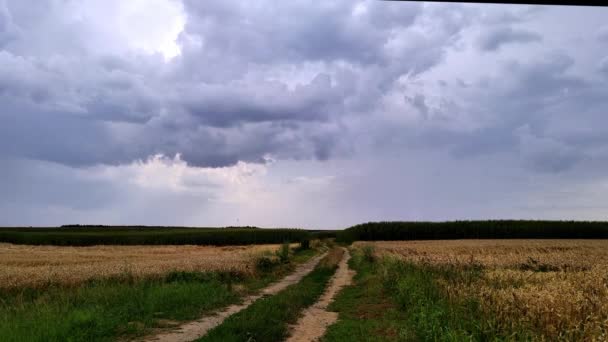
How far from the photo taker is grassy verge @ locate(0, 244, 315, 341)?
11273mm

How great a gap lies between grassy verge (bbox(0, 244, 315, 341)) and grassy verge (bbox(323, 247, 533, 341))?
15.6 ft

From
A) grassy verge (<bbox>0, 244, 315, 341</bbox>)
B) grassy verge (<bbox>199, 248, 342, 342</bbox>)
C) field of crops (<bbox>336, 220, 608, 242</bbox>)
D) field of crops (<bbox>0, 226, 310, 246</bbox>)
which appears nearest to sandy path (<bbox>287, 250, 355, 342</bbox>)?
grassy verge (<bbox>199, 248, 342, 342</bbox>)

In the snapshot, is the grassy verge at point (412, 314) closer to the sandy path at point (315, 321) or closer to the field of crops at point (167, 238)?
the sandy path at point (315, 321)

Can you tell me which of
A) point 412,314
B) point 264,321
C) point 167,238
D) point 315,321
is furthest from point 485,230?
point 264,321

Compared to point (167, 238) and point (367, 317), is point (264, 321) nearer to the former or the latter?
point (367, 317)

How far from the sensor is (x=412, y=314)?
1280 centimetres

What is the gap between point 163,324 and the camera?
44.5ft

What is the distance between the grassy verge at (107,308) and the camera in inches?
444

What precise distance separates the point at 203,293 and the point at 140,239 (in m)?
70.5

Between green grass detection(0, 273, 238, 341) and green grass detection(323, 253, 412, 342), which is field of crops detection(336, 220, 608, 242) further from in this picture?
green grass detection(0, 273, 238, 341)

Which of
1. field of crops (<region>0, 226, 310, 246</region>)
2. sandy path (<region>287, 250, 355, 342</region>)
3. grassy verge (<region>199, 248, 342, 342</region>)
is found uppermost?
field of crops (<region>0, 226, 310, 246</region>)

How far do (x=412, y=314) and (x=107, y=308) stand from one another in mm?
9074

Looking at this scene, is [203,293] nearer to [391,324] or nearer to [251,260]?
[391,324]

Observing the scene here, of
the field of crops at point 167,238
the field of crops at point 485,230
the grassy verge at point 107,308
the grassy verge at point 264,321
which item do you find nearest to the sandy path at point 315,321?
the grassy verge at point 264,321
